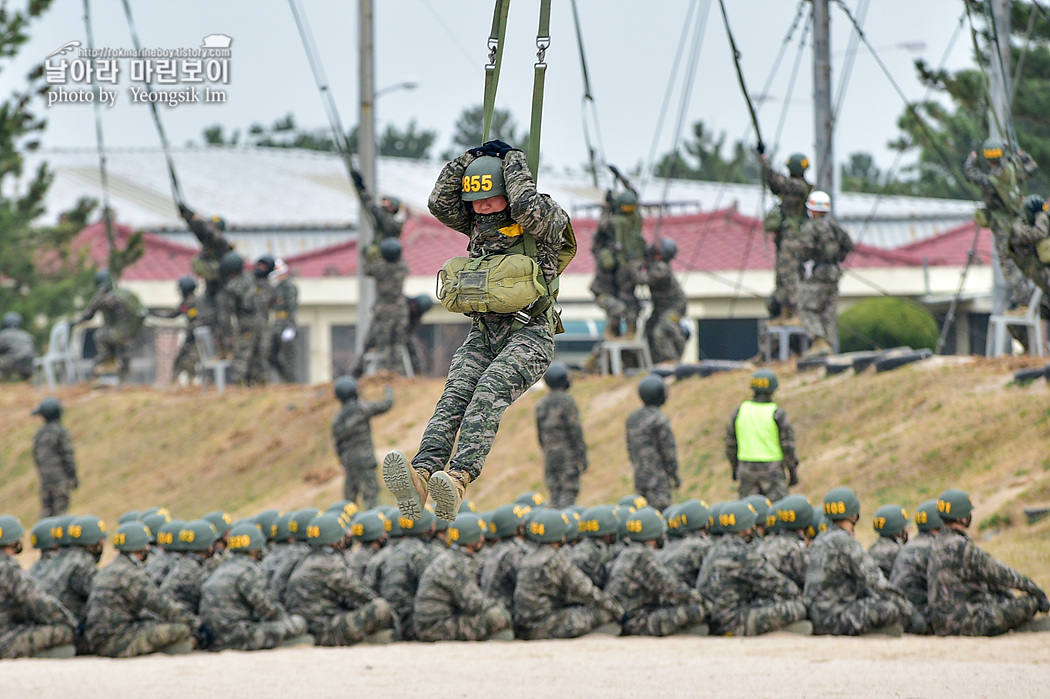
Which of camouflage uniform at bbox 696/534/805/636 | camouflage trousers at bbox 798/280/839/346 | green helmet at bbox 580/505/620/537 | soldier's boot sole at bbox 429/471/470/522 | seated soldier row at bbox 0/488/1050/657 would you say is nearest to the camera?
soldier's boot sole at bbox 429/471/470/522

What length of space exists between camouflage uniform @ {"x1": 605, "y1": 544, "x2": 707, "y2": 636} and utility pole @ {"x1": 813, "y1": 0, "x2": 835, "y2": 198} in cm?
903

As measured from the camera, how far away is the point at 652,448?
15.9 metres

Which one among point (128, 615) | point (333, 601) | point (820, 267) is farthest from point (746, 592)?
point (820, 267)

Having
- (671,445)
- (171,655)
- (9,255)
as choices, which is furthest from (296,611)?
(9,255)

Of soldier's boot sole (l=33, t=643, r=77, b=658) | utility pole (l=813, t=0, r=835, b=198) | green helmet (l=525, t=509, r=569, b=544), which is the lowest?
soldier's boot sole (l=33, t=643, r=77, b=658)

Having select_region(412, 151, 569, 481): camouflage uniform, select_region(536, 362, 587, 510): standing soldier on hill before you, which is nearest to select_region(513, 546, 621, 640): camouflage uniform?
select_region(536, 362, 587, 510): standing soldier on hill

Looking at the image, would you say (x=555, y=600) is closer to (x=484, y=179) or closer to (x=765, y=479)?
(x=765, y=479)

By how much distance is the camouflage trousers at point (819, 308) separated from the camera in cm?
1914

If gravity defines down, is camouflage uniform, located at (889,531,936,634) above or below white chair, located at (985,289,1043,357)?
below

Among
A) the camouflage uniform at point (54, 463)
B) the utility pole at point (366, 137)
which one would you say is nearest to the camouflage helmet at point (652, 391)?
the camouflage uniform at point (54, 463)

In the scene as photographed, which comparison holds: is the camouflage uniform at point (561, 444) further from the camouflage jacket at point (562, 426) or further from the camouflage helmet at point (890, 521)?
the camouflage helmet at point (890, 521)

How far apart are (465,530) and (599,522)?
3.86ft

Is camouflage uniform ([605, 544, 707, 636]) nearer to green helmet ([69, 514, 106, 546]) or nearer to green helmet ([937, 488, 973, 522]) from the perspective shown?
green helmet ([937, 488, 973, 522])

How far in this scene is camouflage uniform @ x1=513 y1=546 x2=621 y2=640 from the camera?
13.0m
